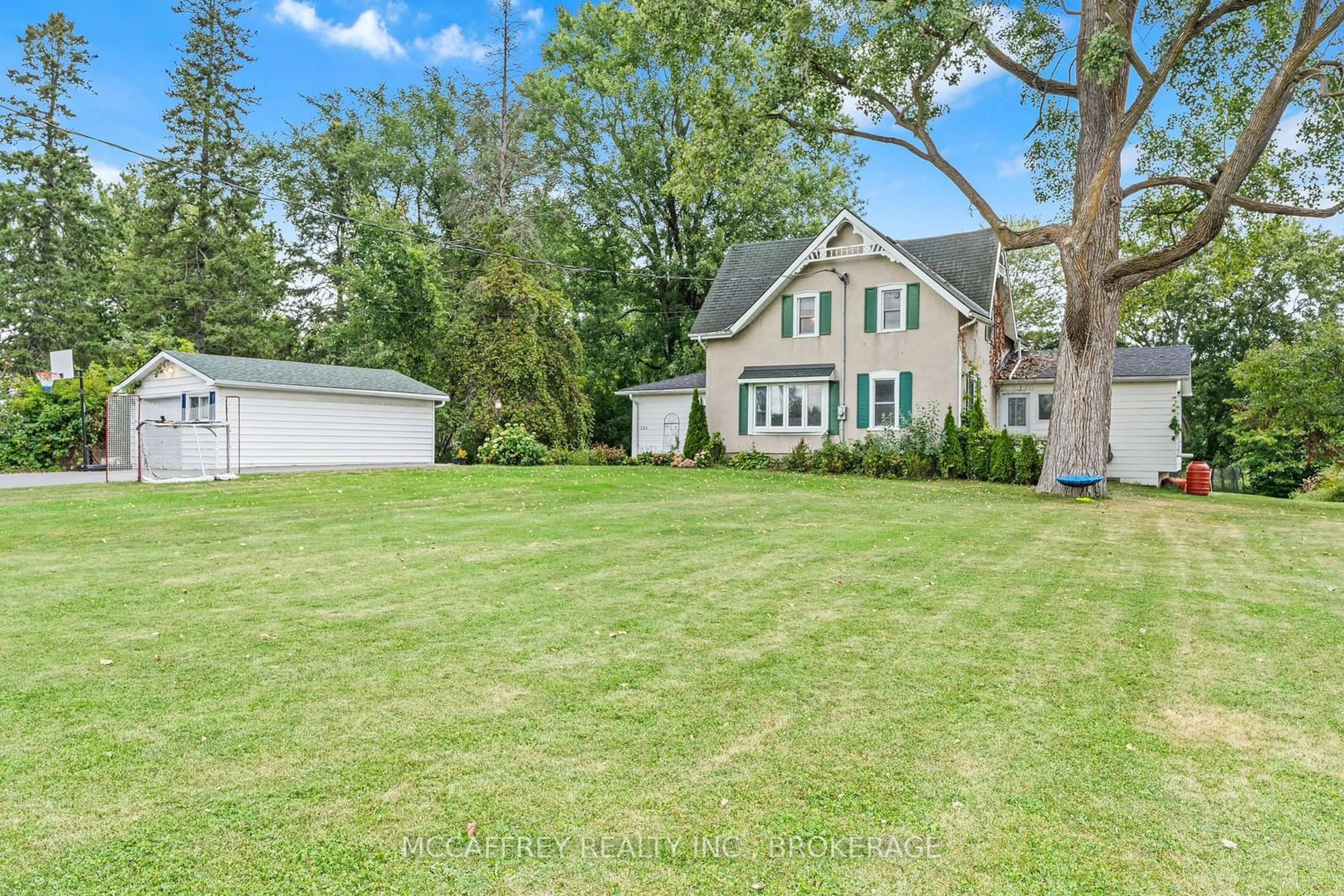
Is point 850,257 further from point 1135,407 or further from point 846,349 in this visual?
point 1135,407

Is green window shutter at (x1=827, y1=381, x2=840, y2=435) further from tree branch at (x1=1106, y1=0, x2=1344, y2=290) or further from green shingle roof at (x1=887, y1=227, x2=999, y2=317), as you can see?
tree branch at (x1=1106, y1=0, x2=1344, y2=290)

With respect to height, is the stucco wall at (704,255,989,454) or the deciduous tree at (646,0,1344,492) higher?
the deciduous tree at (646,0,1344,492)

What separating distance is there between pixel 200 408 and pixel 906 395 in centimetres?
1941

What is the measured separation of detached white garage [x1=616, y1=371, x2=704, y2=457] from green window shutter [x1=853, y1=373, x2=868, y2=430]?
5115 mm

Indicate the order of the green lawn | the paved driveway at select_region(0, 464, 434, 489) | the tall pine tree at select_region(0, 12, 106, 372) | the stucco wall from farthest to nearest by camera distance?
the tall pine tree at select_region(0, 12, 106, 372), the stucco wall, the paved driveway at select_region(0, 464, 434, 489), the green lawn

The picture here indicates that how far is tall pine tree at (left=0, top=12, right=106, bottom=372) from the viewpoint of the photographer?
29.3 m

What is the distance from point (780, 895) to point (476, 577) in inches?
178

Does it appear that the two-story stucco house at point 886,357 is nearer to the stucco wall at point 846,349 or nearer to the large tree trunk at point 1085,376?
the stucco wall at point 846,349

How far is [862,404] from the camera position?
67.6 ft

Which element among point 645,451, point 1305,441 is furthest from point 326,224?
point 1305,441

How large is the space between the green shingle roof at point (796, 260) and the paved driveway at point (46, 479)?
16.8 m

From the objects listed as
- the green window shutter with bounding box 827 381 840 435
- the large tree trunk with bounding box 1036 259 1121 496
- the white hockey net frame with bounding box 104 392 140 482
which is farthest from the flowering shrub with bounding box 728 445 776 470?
the white hockey net frame with bounding box 104 392 140 482

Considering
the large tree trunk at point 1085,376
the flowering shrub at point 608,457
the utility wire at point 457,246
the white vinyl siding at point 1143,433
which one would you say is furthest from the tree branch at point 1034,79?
the flowering shrub at point 608,457

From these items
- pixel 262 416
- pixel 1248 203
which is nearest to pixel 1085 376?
pixel 1248 203
